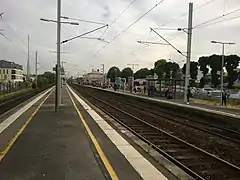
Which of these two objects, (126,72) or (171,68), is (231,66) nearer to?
(171,68)

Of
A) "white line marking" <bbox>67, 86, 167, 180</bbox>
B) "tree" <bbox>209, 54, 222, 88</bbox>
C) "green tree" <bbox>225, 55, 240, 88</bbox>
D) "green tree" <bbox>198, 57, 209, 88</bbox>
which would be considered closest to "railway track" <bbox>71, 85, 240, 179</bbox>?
"white line marking" <bbox>67, 86, 167, 180</bbox>

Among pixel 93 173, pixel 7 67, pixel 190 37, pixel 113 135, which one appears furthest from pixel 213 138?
pixel 7 67

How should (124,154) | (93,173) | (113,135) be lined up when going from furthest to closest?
(113,135)
(124,154)
(93,173)

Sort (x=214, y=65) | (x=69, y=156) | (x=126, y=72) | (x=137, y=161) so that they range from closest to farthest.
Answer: (x=137, y=161)
(x=69, y=156)
(x=214, y=65)
(x=126, y=72)

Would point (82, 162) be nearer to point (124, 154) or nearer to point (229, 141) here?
point (124, 154)

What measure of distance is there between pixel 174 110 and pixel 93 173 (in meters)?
20.0

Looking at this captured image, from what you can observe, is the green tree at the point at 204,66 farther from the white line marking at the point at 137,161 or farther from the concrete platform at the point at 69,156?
the white line marking at the point at 137,161

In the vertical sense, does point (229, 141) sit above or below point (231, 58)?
below

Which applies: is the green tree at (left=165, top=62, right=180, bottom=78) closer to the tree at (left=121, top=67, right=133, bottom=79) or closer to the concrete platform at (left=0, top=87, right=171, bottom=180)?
the tree at (left=121, top=67, right=133, bottom=79)

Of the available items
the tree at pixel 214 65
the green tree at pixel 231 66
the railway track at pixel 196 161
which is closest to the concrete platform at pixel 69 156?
the railway track at pixel 196 161

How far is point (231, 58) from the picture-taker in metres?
98.9

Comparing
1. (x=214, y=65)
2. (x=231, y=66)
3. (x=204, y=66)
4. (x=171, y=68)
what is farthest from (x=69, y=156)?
(x=171, y=68)

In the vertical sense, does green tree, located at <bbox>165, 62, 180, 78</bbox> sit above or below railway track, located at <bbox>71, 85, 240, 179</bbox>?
above

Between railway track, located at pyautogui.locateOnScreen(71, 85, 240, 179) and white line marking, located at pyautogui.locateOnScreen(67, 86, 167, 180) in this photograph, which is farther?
railway track, located at pyautogui.locateOnScreen(71, 85, 240, 179)
